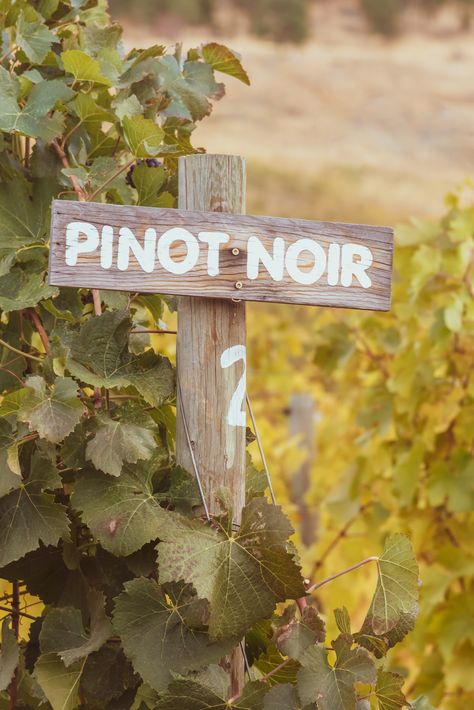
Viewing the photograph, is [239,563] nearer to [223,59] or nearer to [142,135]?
[142,135]

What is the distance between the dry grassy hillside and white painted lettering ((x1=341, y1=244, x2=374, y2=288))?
1225 cm

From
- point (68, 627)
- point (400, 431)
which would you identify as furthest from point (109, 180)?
point (400, 431)

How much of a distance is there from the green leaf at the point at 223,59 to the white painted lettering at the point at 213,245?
1.20ft

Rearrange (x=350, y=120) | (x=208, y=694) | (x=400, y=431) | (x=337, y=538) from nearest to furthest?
1. (x=208, y=694)
2. (x=400, y=431)
3. (x=337, y=538)
4. (x=350, y=120)

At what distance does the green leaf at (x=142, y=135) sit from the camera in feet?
3.83

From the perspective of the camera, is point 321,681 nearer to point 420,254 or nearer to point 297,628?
point 297,628

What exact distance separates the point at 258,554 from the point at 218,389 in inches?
7.9

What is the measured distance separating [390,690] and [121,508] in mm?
364

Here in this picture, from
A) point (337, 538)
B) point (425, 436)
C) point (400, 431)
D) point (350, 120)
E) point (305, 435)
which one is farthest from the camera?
point (350, 120)

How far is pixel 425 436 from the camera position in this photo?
98.7 inches

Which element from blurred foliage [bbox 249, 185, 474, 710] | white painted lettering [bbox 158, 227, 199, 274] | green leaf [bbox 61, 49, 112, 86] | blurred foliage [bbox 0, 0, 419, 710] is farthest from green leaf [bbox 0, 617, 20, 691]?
blurred foliage [bbox 249, 185, 474, 710]

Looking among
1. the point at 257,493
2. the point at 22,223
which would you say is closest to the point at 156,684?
the point at 257,493

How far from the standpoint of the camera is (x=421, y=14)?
21.0 metres

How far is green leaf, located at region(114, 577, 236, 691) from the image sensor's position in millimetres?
1057
